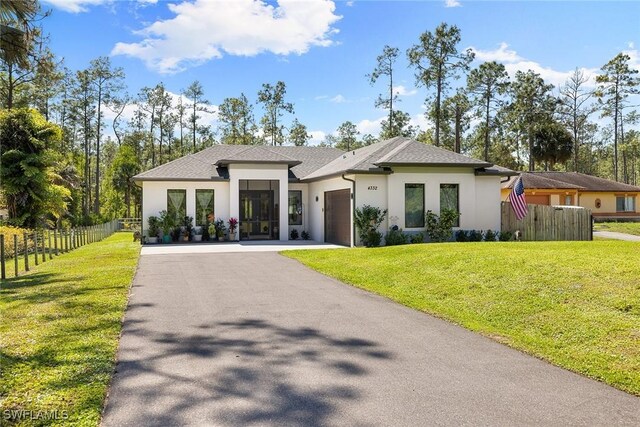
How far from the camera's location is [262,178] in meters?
21.9

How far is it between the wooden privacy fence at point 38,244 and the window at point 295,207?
959 centimetres

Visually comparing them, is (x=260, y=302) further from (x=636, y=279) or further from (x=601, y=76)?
(x=601, y=76)

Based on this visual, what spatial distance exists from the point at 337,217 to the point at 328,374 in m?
15.1

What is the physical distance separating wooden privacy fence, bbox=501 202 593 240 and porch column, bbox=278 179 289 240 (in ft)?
32.6

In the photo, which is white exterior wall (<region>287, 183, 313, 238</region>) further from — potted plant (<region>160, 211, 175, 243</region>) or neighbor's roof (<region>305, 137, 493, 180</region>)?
potted plant (<region>160, 211, 175, 243</region>)

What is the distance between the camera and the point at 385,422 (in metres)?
3.53

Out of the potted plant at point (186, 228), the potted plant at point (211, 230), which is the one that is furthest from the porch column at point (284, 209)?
the potted plant at point (186, 228)

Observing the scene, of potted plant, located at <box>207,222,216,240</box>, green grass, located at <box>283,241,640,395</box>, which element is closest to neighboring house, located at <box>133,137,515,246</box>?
potted plant, located at <box>207,222,216,240</box>

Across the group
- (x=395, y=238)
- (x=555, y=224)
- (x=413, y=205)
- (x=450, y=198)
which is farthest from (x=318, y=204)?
(x=555, y=224)

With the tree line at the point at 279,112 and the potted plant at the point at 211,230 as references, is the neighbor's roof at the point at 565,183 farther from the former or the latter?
the potted plant at the point at 211,230

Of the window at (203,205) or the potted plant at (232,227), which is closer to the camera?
the potted plant at (232,227)

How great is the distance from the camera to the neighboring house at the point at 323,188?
17.8 metres

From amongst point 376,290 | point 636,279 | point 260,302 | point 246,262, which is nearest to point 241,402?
point 260,302

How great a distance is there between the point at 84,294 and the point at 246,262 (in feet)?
18.6
